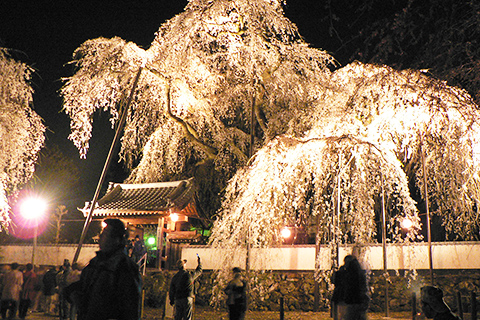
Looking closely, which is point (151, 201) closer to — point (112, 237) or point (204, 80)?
point (204, 80)

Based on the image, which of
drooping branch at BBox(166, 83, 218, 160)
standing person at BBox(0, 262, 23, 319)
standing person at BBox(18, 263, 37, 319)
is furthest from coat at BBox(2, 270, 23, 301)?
drooping branch at BBox(166, 83, 218, 160)

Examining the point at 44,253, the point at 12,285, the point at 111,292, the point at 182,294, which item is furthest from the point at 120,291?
the point at 44,253

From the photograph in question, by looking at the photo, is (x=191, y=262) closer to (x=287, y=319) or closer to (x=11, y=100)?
(x=287, y=319)

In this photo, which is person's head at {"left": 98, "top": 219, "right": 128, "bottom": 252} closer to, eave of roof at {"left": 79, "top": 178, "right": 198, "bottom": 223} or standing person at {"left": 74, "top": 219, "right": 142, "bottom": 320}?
standing person at {"left": 74, "top": 219, "right": 142, "bottom": 320}

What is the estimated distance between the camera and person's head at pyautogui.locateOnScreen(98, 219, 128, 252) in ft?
10.6

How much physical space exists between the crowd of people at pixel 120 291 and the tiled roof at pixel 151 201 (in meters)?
1.63

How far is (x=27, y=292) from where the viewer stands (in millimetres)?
11109

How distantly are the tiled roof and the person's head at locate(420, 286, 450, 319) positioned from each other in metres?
11.7

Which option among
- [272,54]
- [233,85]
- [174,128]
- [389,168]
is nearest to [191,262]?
[174,128]

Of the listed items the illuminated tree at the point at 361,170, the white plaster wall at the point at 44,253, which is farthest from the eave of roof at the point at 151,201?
the illuminated tree at the point at 361,170

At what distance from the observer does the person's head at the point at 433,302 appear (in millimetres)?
3588

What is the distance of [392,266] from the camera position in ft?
Result: 44.0

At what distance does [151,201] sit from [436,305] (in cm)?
1266

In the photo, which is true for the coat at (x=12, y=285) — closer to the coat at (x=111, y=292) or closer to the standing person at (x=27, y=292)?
the standing person at (x=27, y=292)
